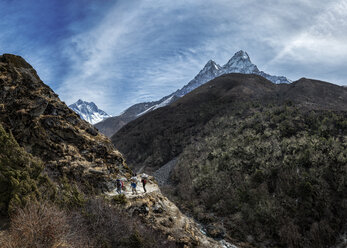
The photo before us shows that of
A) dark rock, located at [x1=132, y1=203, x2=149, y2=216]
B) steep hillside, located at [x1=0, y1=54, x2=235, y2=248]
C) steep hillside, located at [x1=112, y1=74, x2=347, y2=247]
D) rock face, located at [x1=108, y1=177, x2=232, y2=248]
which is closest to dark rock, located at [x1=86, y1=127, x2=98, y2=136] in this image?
steep hillside, located at [x1=0, y1=54, x2=235, y2=248]

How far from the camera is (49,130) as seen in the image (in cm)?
1590

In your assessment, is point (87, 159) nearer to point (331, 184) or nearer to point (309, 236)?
point (309, 236)

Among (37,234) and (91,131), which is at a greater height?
(91,131)

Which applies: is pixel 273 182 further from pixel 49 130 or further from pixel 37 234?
pixel 49 130

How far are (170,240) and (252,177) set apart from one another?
13413 mm

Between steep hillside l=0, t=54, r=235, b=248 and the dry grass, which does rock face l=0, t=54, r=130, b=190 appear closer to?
steep hillside l=0, t=54, r=235, b=248

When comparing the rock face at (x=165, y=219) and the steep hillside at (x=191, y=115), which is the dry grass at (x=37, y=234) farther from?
the steep hillside at (x=191, y=115)

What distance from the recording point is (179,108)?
76.9 metres

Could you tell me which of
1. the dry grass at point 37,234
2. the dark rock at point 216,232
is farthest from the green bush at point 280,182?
the dry grass at point 37,234

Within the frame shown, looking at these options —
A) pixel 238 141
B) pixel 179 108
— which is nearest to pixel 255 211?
pixel 238 141

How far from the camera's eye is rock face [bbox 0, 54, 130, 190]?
1421 cm

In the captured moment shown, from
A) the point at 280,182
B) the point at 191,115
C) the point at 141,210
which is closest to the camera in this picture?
the point at 141,210

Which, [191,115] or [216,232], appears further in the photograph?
[191,115]

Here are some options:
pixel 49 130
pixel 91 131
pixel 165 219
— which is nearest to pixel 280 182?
pixel 165 219
